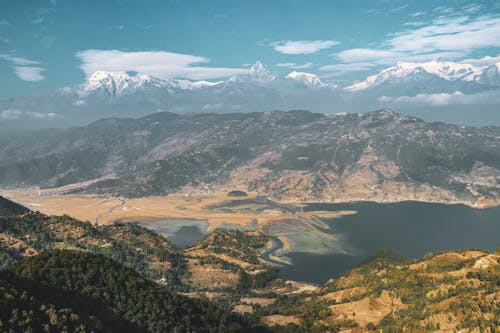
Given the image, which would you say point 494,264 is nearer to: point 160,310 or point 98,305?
point 160,310

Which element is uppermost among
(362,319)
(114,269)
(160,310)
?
(114,269)

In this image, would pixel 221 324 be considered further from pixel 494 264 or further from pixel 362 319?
pixel 494 264

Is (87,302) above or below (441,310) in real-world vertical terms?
above

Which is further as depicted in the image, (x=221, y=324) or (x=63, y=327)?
(x=221, y=324)

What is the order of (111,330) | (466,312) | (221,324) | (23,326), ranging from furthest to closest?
(221,324)
(466,312)
(111,330)
(23,326)

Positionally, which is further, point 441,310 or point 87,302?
point 441,310

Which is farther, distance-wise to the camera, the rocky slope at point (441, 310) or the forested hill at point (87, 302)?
the rocky slope at point (441, 310)

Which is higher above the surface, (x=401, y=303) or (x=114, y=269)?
(x=114, y=269)

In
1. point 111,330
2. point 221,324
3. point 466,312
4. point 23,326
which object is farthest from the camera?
point 221,324

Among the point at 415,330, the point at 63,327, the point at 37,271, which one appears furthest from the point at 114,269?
the point at 415,330

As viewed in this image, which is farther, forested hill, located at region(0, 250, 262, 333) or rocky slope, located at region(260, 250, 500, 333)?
rocky slope, located at region(260, 250, 500, 333)
